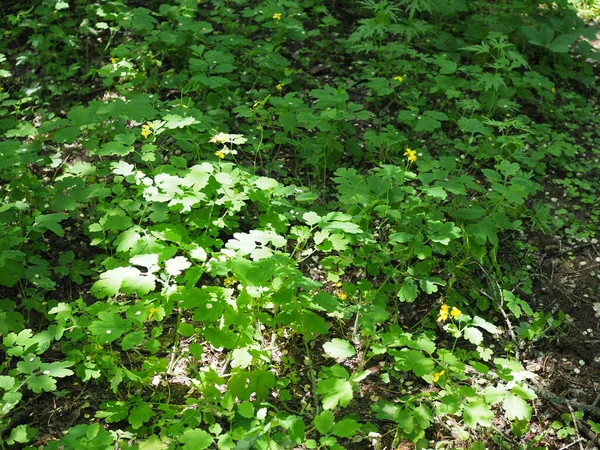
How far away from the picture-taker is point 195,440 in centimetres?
228

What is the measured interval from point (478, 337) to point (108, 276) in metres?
1.69

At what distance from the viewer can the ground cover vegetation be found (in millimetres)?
2580

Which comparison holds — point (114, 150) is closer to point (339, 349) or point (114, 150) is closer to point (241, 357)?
point (241, 357)

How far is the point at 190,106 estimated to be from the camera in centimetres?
404

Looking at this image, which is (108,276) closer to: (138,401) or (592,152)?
(138,401)

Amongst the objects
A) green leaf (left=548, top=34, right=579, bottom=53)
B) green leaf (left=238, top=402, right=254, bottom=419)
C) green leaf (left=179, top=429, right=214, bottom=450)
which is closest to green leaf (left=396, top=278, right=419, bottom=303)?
green leaf (left=238, top=402, right=254, bottom=419)

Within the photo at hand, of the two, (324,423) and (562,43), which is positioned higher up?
(562,43)

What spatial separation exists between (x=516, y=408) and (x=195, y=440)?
4.30ft

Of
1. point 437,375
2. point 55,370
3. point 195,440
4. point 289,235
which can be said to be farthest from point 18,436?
point 437,375

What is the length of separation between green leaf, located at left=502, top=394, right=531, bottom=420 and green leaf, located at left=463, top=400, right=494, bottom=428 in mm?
73

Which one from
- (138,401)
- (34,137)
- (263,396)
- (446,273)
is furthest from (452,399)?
(34,137)

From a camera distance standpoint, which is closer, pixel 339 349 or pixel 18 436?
pixel 18 436

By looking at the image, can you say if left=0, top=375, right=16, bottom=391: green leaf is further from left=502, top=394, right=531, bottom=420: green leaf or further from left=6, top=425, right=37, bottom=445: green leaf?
left=502, top=394, right=531, bottom=420: green leaf

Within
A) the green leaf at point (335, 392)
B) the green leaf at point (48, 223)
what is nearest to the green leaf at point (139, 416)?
the green leaf at point (335, 392)
